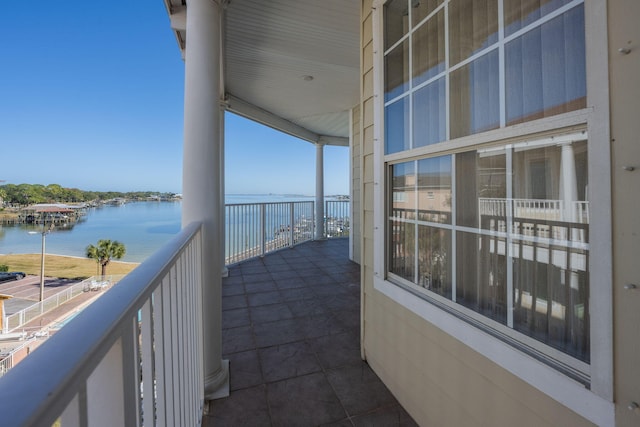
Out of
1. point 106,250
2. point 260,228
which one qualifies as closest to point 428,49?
point 260,228

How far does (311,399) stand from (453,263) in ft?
4.27

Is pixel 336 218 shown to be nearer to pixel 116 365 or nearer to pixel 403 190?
pixel 403 190

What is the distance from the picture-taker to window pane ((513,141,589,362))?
3.06 ft

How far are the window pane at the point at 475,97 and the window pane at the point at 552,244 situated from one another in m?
0.22

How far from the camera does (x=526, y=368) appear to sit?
1047 mm

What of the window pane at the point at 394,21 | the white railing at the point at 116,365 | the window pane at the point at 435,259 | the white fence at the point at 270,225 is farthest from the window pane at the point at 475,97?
the white fence at the point at 270,225

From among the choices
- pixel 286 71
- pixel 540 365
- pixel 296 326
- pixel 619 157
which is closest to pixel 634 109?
pixel 619 157

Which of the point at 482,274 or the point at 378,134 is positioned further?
the point at 378,134

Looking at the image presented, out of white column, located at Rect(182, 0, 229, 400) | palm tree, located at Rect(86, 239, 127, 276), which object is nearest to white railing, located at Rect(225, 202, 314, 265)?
white column, located at Rect(182, 0, 229, 400)

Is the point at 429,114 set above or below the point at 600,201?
above

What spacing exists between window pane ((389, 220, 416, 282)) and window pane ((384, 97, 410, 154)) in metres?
0.52

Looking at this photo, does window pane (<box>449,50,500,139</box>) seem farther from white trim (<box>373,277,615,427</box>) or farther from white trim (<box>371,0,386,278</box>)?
white trim (<box>373,277,615,427</box>)

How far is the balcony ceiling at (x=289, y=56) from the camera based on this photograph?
2688 mm

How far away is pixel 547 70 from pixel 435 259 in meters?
0.99
